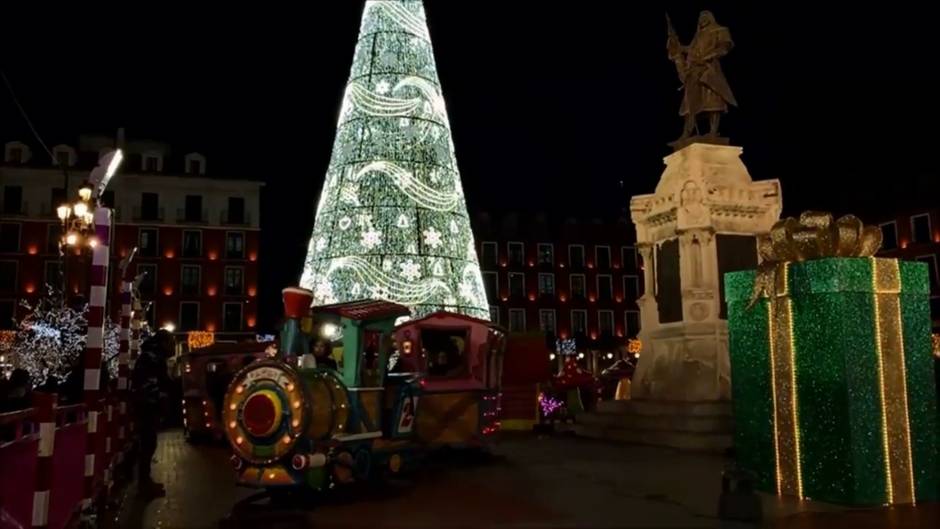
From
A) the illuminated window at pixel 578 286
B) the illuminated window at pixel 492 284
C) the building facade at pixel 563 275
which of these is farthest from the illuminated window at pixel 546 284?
the illuminated window at pixel 492 284

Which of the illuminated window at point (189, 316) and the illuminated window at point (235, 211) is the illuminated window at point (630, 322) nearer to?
the illuminated window at point (235, 211)

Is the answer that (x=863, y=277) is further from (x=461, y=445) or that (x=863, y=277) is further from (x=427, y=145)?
(x=427, y=145)

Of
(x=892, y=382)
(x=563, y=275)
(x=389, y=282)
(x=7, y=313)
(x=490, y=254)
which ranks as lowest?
(x=892, y=382)

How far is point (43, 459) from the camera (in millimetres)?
5953

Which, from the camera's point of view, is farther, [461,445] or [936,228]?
[936,228]

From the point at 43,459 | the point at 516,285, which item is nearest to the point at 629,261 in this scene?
the point at 516,285

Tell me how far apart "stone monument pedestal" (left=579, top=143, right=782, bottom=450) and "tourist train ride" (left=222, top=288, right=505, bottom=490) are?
3.58m

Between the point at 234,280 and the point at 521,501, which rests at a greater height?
the point at 234,280

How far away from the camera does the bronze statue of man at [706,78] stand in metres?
15.7

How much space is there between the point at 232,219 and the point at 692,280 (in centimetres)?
4825

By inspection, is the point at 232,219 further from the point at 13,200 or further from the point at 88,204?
the point at 88,204

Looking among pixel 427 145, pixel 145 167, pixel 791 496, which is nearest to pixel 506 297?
pixel 145 167

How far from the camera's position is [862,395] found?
7781 millimetres

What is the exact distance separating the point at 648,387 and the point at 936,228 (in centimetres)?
3775
